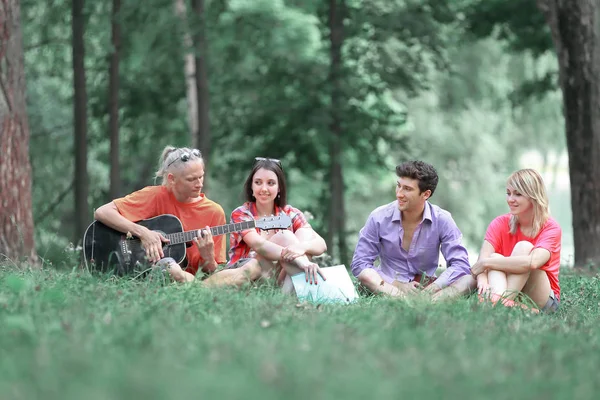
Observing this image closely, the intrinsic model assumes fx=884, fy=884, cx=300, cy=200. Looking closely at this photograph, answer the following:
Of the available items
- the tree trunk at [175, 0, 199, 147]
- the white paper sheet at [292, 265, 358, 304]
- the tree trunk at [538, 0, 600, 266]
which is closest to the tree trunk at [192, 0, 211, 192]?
the tree trunk at [175, 0, 199, 147]

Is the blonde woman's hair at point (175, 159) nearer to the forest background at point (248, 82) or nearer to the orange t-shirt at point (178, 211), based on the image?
the orange t-shirt at point (178, 211)

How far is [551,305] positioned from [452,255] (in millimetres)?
802

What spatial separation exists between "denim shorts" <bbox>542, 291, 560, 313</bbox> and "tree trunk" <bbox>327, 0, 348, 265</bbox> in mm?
8563

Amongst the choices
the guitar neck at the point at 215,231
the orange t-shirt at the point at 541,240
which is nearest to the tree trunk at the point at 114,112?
the guitar neck at the point at 215,231

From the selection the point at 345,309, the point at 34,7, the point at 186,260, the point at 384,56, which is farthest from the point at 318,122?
the point at 345,309

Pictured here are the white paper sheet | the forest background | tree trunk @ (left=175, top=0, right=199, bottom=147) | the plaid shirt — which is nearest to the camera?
the white paper sheet

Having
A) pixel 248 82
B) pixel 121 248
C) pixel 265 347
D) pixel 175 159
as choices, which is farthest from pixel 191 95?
pixel 265 347

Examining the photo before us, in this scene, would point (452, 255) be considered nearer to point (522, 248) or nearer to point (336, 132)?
point (522, 248)

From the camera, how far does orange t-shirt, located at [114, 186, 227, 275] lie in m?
6.51

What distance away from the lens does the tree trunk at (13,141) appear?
8258mm

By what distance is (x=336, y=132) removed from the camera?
14.9m

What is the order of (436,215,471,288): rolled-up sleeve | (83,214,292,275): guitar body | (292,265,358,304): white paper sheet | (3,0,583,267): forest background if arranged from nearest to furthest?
1. (292,265,358,304): white paper sheet
2. (83,214,292,275): guitar body
3. (436,215,471,288): rolled-up sleeve
4. (3,0,583,267): forest background

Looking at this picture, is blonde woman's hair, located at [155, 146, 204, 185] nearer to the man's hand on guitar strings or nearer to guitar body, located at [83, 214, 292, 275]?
guitar body, located at [83, 214, 292, 275]

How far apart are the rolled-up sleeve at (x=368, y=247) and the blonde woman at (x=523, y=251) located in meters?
0.83
